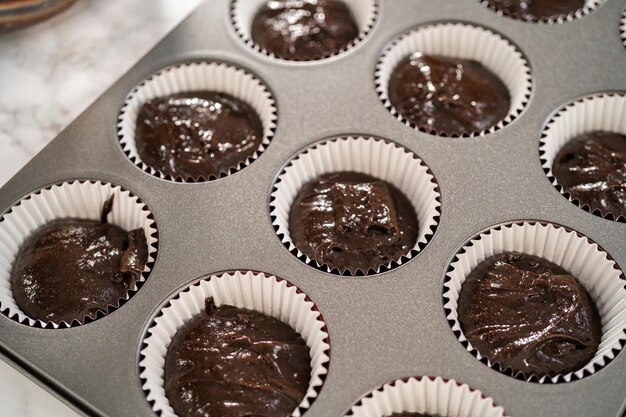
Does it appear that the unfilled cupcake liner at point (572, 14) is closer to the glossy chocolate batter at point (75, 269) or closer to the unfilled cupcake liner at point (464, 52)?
the unfilled cupcake liner at point (464, 52)

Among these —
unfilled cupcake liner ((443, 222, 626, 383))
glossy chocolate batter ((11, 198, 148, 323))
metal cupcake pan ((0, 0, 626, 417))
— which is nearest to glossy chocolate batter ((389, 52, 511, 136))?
metal cupcake pan ((0, 0, 626, 417))

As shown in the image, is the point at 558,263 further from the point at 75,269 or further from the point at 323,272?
the point at 75,269

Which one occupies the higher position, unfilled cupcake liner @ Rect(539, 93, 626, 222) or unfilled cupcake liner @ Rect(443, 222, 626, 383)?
unfilled cupcake liner @ Rect(539, 93, 626, 222)

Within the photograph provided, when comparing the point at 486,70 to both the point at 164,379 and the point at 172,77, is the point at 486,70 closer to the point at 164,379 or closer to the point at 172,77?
the point at 172,77

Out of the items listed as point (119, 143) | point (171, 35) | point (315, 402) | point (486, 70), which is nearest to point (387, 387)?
point (315, 402)

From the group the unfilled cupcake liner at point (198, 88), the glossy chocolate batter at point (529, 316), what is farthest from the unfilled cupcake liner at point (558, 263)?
the unfilled cupcake liner at point (198, 88)

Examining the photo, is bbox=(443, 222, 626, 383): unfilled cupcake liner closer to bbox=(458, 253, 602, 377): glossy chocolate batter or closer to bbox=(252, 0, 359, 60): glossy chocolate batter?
bbox=(458, 253, 602, 377): glossy chocolate batter
